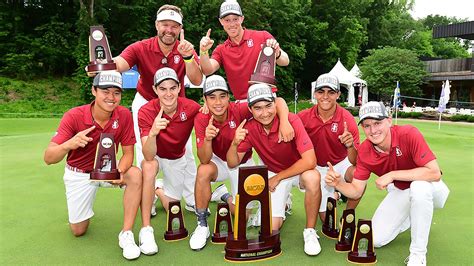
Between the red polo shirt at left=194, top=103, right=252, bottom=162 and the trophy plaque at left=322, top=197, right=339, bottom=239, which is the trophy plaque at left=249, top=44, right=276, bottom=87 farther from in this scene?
the trophy plaque at left=322, top=197, right=339, bottom=239

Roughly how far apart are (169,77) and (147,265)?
195 centimetres

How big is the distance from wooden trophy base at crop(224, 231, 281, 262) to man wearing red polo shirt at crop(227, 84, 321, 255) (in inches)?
13.1

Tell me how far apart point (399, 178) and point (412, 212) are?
0.32 metres

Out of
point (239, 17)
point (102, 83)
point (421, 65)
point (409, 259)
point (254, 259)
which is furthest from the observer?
point (421, 65)

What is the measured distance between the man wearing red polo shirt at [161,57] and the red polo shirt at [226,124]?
0.61 meters

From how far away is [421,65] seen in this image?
3331cm

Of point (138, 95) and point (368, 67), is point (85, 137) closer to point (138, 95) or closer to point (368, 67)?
point (138, 95)

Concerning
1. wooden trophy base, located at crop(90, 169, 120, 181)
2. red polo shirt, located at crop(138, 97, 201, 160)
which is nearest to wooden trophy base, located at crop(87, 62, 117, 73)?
red polo shirt, located at crop(138, 97, 201, 160)

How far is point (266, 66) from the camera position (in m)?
4.77

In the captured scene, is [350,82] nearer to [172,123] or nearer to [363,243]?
[172,123]

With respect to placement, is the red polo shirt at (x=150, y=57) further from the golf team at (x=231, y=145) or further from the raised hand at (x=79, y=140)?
the raised hand at (x=79, y=140)

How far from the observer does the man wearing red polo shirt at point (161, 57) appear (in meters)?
4.92

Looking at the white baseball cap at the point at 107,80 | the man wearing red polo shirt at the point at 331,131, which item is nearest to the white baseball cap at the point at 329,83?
the man wearing red polo shirt at the point at 331,131

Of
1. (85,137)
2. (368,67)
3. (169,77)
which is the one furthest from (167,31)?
(368,67)
